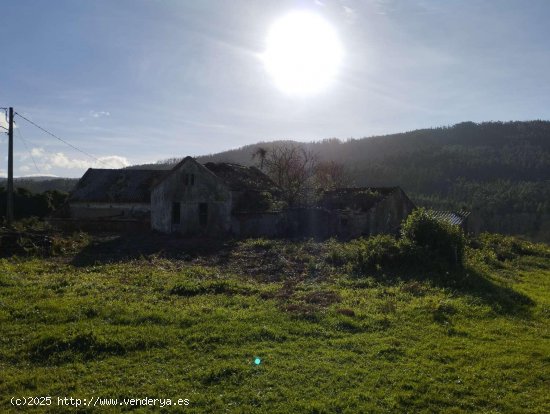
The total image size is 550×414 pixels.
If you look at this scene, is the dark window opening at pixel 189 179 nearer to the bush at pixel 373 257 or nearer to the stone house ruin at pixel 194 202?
the stone house ruin at pixel 194 202

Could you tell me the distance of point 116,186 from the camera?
38.5 meters

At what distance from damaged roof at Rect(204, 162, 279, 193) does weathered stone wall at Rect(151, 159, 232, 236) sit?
6.39ft

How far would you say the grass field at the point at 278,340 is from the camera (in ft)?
22.0

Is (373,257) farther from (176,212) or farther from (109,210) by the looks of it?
(109,210)

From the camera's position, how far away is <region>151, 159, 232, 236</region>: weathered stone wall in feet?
105

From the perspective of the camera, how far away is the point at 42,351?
8.20 metres

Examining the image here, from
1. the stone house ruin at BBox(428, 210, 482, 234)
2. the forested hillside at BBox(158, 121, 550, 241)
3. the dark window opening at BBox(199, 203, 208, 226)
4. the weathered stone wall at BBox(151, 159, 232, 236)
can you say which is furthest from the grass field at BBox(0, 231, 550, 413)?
the forested hillside at BBox(158, 121, 550, 241)

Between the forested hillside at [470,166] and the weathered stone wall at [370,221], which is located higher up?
the forested hillside at [470,166]

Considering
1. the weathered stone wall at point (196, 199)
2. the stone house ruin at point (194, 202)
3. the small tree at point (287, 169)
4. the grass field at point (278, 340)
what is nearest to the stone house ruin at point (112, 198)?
the stone house ruin at point (194, 202)

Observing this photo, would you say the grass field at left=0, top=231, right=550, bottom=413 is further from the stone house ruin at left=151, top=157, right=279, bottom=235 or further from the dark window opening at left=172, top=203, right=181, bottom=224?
the dark window opening at left=172, top=203, right=181, bottom=224

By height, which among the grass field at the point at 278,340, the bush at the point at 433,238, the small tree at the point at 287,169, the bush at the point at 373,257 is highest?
the small tree at the point at 287,169

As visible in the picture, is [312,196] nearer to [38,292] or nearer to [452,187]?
[38,292]

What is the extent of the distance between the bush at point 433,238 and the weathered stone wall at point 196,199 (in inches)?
593

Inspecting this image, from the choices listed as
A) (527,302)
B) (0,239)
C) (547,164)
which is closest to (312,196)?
(0,239)
